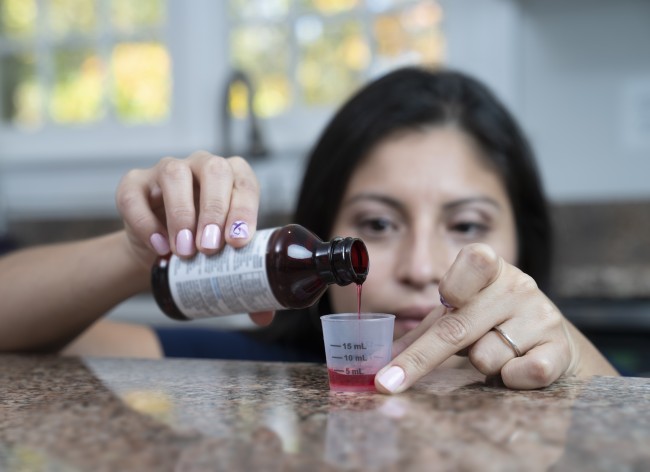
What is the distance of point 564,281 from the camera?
194 centimetres

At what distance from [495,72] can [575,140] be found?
383 mm

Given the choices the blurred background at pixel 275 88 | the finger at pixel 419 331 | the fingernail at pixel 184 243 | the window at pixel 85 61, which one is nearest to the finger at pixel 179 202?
the fingernail at pixel 184 243

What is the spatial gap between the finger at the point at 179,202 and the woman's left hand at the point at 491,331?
0.27 meters

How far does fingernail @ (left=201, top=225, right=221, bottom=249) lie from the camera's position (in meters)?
0.76

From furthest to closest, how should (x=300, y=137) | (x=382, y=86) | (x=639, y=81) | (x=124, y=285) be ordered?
(x=300, y=137) < (x=639, y=81) < (x=382, y=86) < (x=124, y=285)

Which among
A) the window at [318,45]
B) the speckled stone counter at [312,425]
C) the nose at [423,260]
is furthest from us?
the window at [318,45]

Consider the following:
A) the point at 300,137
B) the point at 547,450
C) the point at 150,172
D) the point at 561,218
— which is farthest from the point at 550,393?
the point at 300,137

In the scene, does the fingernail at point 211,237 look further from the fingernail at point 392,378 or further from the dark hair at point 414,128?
the dark hair at point 414,128

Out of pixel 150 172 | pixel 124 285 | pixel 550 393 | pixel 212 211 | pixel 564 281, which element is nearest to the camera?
pixel 550 393

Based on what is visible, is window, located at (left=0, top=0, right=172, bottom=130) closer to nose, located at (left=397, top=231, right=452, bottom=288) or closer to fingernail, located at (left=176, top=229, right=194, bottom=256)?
nose, located at (left=397, top=231, right=452, bottom=288)

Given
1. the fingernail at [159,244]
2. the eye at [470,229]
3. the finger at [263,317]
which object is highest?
the fingernail at [159,244]

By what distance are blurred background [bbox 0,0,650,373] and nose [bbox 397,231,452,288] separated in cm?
125

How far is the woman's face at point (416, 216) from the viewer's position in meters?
1.21

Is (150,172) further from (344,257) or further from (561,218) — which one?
A: (561,218)
